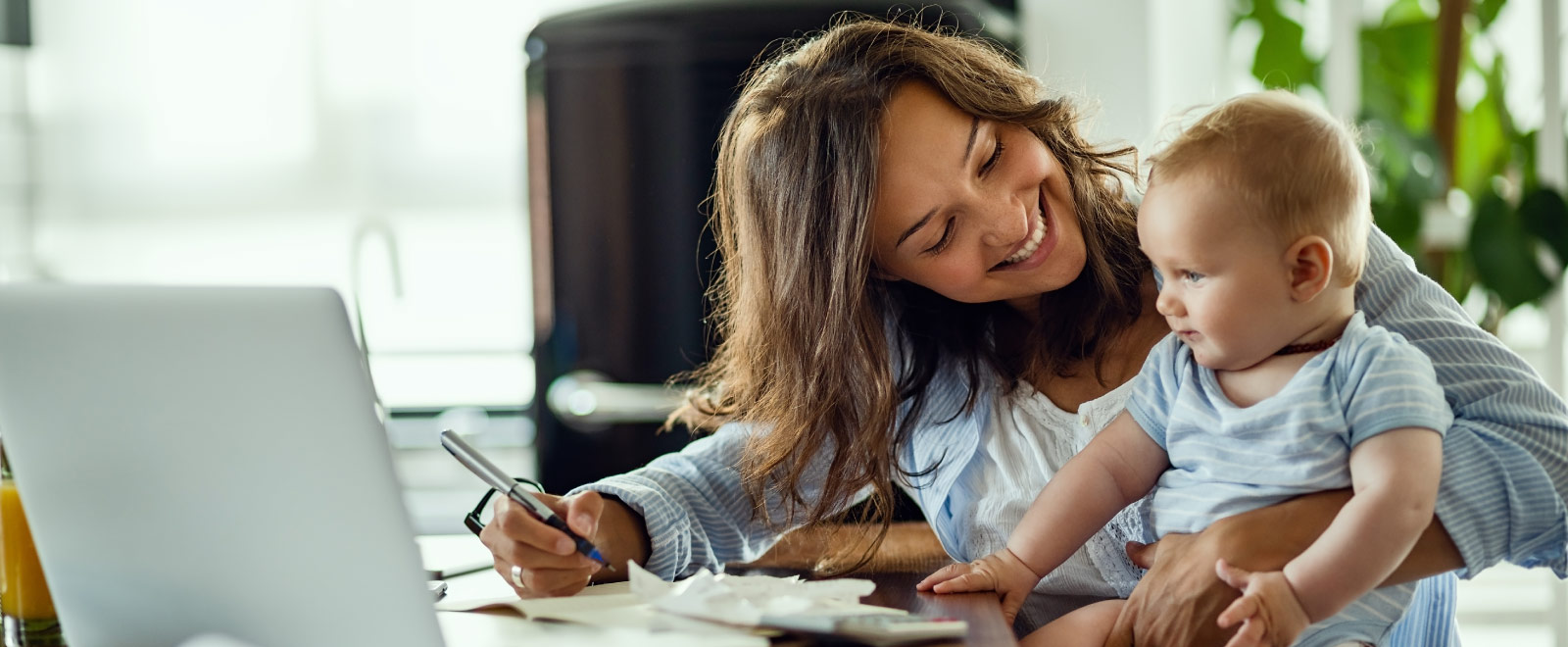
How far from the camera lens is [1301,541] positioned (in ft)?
3.34

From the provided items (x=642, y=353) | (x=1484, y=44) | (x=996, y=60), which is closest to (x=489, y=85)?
(x=642, y=353)

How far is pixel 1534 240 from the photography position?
230cm

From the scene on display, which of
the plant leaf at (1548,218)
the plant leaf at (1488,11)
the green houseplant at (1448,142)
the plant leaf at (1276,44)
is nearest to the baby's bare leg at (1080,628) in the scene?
the green houseplant at (1448,142)

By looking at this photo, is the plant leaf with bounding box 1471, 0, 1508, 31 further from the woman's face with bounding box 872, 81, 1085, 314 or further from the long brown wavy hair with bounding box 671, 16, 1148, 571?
the woman's face with bounding box 872, 81, 1085, 314

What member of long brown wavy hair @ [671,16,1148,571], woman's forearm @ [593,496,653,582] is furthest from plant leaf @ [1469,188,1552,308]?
woman's forearm @ [593,496,653,582]

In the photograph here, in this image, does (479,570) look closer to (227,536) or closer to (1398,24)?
(227,536)

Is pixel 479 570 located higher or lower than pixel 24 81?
lower

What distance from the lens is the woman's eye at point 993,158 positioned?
1.30 meters

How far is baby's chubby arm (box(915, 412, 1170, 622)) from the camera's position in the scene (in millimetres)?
1139

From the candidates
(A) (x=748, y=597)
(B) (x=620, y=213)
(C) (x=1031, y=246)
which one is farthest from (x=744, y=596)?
(B) (x=620, y=213)

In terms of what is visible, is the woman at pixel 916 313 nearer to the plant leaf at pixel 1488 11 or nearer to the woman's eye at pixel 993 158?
the woman's eye at pixel 993 158

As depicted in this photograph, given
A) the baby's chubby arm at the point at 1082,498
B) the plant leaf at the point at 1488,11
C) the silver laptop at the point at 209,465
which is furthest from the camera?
the plant leaf at the point at 1488,11

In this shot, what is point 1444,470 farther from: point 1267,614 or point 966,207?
point 966,207

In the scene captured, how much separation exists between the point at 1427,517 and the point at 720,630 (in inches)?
21.9
